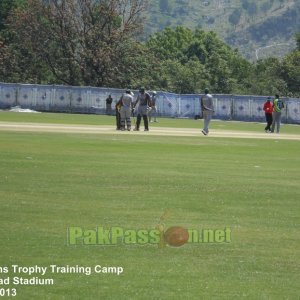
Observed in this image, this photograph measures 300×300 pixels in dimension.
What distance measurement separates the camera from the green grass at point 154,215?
1210cm

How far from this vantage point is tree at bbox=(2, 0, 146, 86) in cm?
9525

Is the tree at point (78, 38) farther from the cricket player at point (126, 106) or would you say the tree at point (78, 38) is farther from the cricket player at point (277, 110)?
the cricket player at point (126, 106)

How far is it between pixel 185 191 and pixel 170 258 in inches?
270

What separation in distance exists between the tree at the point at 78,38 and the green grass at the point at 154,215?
6459 centimetres

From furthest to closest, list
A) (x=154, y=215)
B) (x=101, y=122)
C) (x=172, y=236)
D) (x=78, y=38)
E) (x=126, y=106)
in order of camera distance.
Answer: (x=78, y=38)
(x=101, y=122)
(x=126, y=106)
(x=154, y=215)
(x=172, y=236)

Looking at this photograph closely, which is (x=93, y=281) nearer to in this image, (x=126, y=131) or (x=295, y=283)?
(x=295, y=283)

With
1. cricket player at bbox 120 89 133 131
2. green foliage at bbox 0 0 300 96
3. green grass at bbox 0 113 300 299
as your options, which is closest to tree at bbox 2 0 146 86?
green foliage at bbox 0 0 300 96

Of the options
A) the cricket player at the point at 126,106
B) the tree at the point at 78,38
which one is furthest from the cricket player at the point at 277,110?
the tree at the point at 78,38

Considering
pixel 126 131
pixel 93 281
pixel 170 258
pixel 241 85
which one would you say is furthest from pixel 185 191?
pixel 241 85

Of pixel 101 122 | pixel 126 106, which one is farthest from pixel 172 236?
pixel 101 122

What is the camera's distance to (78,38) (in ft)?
316

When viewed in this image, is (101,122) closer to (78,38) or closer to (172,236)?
(78,38)

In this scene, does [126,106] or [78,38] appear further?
[78,38]

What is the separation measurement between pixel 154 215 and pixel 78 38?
264ft
